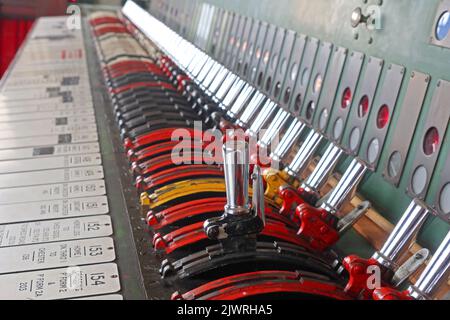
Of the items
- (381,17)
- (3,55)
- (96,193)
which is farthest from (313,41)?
(3,55)

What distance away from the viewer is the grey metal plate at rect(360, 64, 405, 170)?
2.02 metres

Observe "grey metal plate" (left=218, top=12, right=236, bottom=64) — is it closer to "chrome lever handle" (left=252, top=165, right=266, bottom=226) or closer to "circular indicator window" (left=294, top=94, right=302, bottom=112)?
"circular indicator window" (left=294, top=94, right=302, bottom=112)

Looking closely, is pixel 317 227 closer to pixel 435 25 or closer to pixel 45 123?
pixel 435 25

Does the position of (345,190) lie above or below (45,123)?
above

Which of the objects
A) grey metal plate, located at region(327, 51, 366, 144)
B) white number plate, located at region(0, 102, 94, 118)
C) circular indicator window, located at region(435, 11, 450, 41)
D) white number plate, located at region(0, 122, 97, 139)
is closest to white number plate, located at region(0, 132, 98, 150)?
white number plate, located at region(0, 122, 97, 139)

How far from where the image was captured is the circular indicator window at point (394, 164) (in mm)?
1938

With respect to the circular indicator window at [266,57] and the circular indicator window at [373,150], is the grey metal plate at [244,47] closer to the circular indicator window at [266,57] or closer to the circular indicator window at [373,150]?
the circular indicator window at [266,57]

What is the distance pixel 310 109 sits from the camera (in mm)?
2633

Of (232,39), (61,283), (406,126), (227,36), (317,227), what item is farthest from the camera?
(227,36)

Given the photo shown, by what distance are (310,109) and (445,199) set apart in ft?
3.42

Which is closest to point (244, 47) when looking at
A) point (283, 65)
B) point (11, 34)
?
point (283, 65)

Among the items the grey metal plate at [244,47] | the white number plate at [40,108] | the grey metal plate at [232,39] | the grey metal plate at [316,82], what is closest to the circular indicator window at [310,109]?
the grey metal plate at [316,82]
